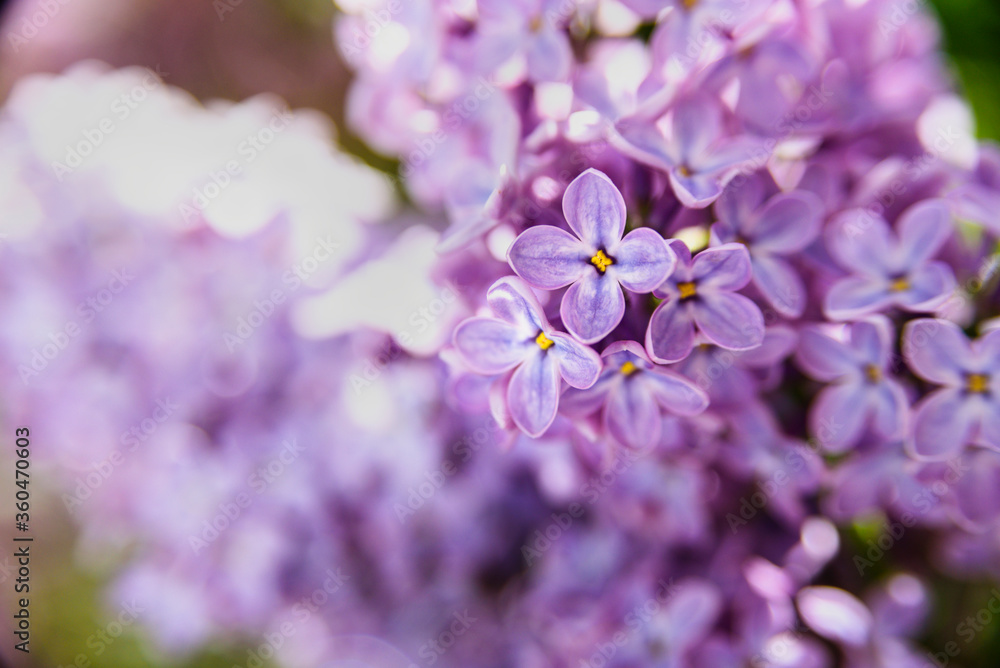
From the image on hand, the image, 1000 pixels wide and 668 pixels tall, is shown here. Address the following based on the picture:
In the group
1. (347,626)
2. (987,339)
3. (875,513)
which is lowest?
(347,626)

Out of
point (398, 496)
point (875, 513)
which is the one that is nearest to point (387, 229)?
point (398, 496)

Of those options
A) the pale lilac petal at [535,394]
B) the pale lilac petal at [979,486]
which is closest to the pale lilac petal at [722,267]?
the pale lilac petal at [535,394]

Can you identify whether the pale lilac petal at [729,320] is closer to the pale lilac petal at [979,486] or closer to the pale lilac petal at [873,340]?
the pale lilac petal at [873,340]

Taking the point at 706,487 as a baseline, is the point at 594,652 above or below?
below

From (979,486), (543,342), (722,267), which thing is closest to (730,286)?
(722,267)

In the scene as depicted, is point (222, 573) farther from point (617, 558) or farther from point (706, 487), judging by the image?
point (706, 487)

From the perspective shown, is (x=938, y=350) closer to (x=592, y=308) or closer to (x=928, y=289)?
(x=928, y=289)
